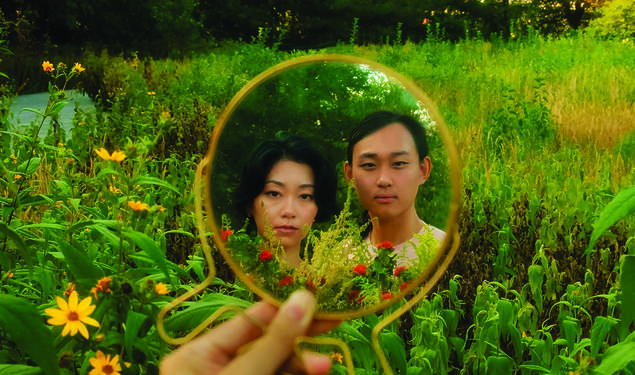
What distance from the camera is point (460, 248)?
2570 mm

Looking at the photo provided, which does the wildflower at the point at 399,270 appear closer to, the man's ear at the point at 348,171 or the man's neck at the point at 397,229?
the man's neck at the point at 397,229

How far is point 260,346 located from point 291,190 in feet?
0.67

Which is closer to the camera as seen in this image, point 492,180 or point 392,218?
point 392,218

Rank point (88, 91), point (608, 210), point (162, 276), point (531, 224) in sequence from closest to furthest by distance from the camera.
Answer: point (608, 210), point (162, 276), point (531, 224), point (88, 91)

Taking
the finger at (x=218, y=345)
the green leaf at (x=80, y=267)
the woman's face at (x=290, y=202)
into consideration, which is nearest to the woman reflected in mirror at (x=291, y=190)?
the woman's face at (x=290, y=202)

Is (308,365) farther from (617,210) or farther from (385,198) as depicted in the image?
(617,210)

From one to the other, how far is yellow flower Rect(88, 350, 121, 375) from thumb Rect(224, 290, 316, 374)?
0.58 meters

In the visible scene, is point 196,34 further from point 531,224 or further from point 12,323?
point 12,323

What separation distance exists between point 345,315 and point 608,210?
48 centimetres

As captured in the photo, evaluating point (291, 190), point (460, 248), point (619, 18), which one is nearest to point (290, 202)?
point (291, 190)

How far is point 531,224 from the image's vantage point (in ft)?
9.20

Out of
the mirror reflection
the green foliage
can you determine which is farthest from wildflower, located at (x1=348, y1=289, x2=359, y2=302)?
the green foliage

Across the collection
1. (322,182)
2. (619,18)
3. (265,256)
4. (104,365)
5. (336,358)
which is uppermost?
(619,18)

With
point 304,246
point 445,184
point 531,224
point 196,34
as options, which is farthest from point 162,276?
point 196,34
